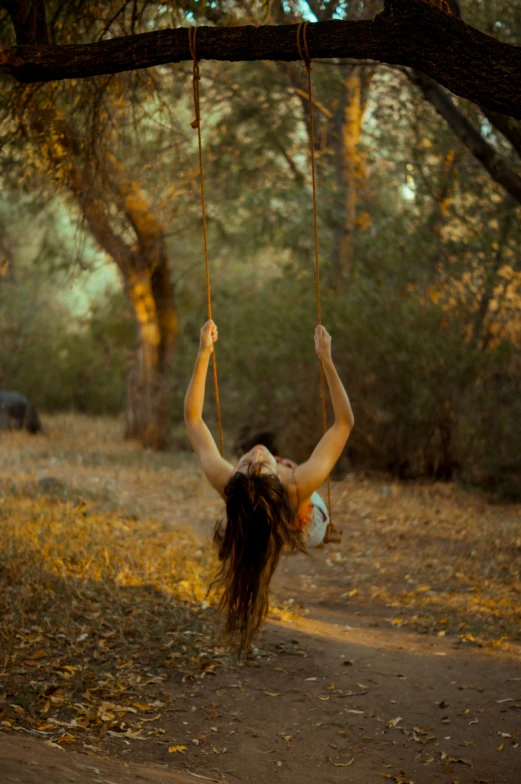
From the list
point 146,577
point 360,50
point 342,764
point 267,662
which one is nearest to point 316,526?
point 267,662

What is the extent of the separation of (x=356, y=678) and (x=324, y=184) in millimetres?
7861

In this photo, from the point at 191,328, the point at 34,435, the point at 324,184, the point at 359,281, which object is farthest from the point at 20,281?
the point at 359,281

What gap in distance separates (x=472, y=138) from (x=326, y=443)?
285 centimetres

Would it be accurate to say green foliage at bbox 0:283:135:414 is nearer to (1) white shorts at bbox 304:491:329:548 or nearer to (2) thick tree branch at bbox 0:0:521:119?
(1) white shorts at bbox 304:491:329:548

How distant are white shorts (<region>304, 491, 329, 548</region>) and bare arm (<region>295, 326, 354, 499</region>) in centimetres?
33

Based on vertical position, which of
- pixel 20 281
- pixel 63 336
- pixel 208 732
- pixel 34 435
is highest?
pixel 20 281

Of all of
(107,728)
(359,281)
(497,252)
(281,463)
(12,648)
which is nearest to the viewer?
(107,728)

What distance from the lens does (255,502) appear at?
A: 10.3ft

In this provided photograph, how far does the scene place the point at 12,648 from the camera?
12.4 feet

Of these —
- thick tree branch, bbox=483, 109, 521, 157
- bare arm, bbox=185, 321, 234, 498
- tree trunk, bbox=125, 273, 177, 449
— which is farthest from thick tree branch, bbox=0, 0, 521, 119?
tree trunk, bbox=125, 273, 177, 449

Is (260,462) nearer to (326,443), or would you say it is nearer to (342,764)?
(326,443)

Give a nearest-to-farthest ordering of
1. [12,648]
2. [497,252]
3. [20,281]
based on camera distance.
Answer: [12,648] < [497,252] < [20,281]

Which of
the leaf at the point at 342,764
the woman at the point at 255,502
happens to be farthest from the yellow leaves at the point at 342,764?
the woman at the point at 255,502

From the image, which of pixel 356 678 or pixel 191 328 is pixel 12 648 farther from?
pixel 191 328
